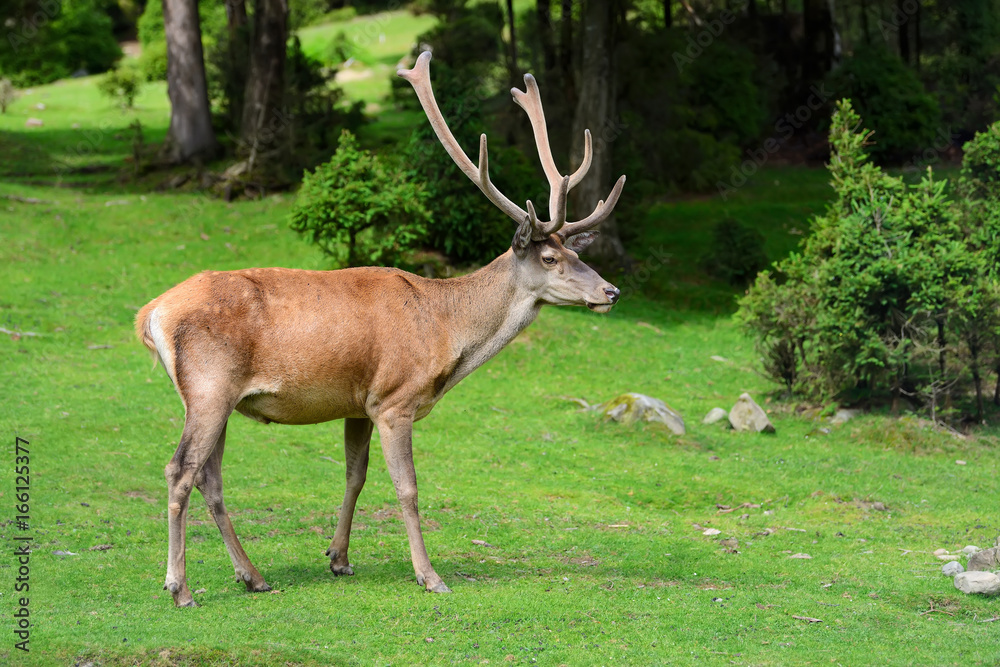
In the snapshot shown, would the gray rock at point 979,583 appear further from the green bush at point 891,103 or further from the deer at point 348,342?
the green bush at point 891,103

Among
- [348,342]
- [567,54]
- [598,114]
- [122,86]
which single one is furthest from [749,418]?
[122,86]

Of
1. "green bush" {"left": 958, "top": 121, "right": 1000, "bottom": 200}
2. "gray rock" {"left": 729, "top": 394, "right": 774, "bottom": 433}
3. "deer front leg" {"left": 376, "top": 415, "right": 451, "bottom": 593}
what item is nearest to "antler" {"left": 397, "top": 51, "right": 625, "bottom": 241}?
"deer front leg" {"left": 376, "top": 415, "right": 451, "bottom": 593}

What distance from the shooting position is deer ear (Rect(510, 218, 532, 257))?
8.27 m

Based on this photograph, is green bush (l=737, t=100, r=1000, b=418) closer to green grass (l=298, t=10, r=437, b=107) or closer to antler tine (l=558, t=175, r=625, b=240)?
antler tine (l=558, t=175, r=625, b=240)

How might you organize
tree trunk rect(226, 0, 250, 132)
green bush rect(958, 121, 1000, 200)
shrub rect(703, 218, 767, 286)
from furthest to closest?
1. tree trunk rect(226, 0, 250, 132)
2. shrub rect(703, 218, 767, 286)
3. green bush rect(958, 121, 1000, 200)

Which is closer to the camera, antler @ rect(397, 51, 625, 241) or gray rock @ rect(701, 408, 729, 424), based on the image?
antler @ rect(397, 51, 625, 241)

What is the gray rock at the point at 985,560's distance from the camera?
344 inches

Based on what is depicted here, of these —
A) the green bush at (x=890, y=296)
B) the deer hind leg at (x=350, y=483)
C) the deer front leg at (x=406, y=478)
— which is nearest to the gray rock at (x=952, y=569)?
the deer front leg at (x=406, y=478)

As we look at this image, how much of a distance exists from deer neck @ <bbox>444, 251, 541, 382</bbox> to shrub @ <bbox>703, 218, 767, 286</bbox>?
14657mm

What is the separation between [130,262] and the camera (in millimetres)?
19453

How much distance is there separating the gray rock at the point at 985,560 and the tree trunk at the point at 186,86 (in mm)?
21083

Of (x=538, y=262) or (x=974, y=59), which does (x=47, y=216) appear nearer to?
(x=538, y=262)

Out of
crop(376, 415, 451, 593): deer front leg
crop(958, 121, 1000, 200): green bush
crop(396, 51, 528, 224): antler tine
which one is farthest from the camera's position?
crop(958, 121, 1000, 200): green bush

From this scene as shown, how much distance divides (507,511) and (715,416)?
193 inches
